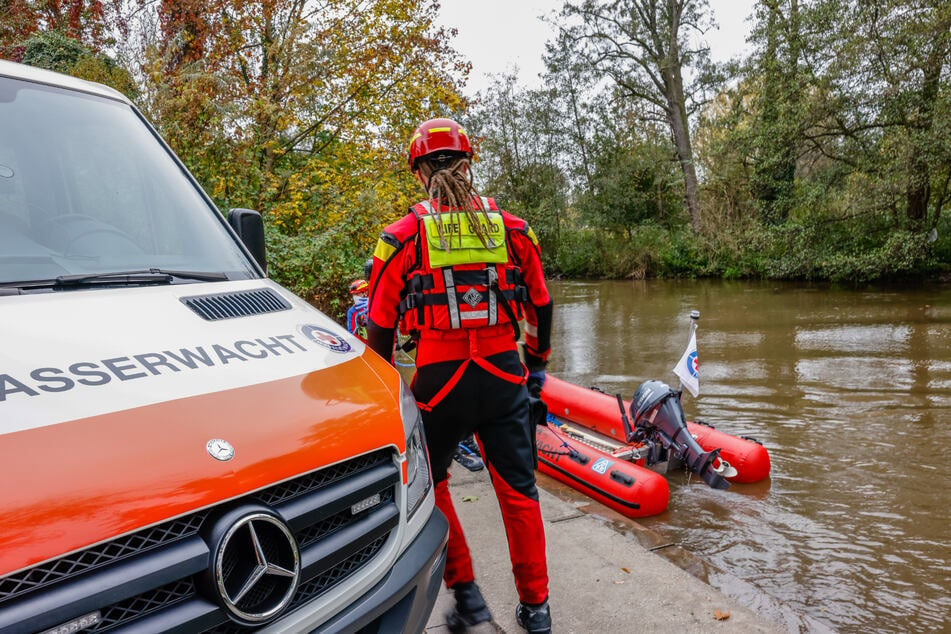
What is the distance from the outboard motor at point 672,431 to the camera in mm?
5570

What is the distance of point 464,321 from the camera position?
8.61 feet

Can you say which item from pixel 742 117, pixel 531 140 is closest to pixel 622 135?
pixel 531 140

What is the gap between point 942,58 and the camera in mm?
16609

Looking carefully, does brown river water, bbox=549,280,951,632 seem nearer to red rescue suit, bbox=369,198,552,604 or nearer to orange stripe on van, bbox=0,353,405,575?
red rescue suit, bbox=369,198,552,604

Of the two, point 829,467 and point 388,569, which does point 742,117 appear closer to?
point 829,467

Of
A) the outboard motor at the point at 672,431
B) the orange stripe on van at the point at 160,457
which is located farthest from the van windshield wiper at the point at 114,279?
the outboard motor at the point at 672,431

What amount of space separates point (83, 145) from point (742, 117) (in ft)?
83.2

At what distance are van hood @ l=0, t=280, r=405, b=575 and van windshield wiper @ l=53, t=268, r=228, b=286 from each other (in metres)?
0.10

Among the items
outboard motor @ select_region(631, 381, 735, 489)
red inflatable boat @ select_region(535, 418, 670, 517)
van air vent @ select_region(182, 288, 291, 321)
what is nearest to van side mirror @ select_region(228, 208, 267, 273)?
van air vent @ select_region(182, 288, 291, 321)

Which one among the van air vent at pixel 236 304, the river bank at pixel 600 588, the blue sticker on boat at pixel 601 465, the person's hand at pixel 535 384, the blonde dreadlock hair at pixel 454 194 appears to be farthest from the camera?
the blue sticker on boat at pixel 601 465

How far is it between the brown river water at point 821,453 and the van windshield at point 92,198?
137 inches

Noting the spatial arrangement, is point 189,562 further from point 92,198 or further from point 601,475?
point 601,475

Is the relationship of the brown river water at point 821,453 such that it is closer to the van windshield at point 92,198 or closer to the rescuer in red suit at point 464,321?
the rescuer in red suit at point 464,321

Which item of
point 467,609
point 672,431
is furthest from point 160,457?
point 672,431
